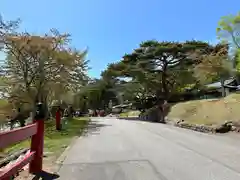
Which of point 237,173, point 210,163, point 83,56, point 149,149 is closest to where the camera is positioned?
point 237,173

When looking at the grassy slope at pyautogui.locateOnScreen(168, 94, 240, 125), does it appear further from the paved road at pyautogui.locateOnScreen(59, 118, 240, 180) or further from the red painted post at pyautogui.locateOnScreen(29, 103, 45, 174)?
the red painted post at pyautogui.locateOnScreen(29, 103, 45, 174)

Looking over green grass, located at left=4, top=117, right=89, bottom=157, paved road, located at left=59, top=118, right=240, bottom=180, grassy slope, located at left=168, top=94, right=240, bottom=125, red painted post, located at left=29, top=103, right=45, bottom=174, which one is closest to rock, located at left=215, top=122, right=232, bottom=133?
grassy slope, located at left=168, top=94, right=240, bottom=125

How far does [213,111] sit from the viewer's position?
21953mm

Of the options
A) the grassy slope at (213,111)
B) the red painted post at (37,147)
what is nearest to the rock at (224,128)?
the grassy slope at (213,111)

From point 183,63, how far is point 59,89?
16225mm

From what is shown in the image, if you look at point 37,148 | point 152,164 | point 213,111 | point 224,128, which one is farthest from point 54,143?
point 213,111

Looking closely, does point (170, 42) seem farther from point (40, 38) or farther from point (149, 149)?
point (149, 149)

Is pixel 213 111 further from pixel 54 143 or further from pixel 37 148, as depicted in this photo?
pixel 37 148

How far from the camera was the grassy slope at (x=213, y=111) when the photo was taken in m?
19.0

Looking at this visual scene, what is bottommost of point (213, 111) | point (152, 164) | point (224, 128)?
point (152, 164)

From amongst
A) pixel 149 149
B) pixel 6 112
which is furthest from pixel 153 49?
pixel 149 149

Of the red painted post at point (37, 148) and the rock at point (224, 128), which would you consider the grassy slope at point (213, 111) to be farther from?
the red painted post at point (37, 148)

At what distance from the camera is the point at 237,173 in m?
6.41

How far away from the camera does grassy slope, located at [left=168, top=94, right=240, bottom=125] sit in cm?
1903
